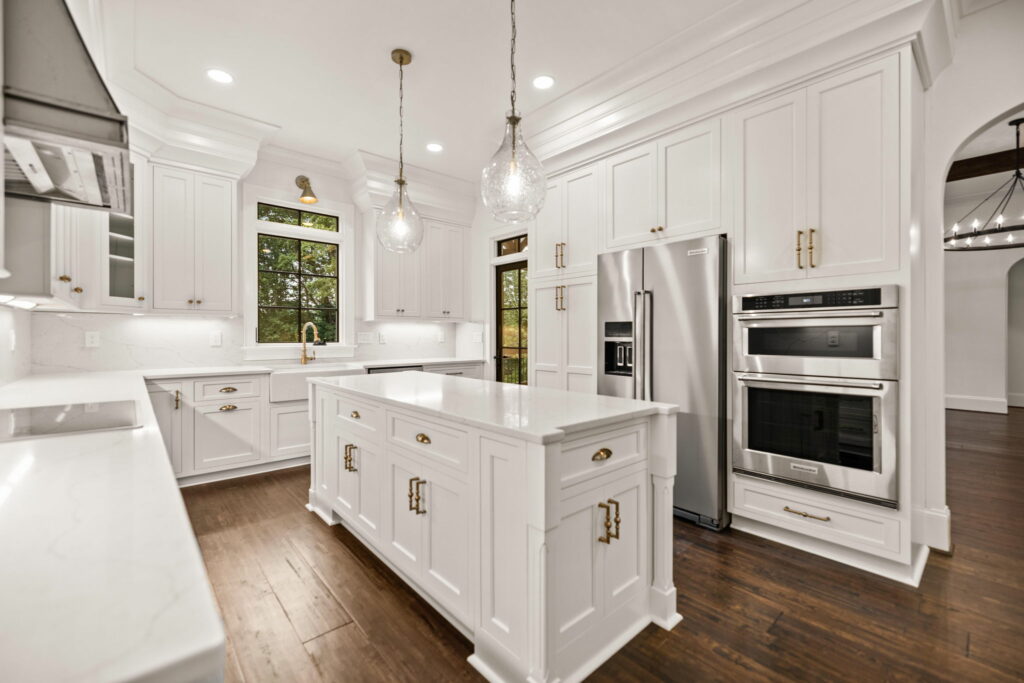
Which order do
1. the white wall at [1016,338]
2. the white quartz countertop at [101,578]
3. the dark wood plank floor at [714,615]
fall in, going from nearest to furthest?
the white quartz countertop at [101,578] < the dark wood plank floor at [714,615] < the white wall at [1016,338]

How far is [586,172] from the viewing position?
359 cm

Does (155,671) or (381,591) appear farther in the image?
(381,591)

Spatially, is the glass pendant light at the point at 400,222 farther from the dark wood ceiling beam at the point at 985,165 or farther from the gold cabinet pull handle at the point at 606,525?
the dark wood ceiling beam at the point at 985,165

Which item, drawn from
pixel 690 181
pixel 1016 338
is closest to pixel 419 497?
pixel 690 181

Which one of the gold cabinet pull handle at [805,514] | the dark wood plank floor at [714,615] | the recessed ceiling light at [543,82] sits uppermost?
the recessed ceiling light at [543,82]

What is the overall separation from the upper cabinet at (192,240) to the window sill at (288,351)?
0.50 meters

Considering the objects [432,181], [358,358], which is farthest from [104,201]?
[432,181]

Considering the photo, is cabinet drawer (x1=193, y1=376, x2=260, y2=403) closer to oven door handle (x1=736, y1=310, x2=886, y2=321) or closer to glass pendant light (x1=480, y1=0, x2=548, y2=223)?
glass pendant light (x1=480, y1=0, x2=548, y2=223)

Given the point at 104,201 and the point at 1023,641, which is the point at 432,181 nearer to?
the point at 104,201

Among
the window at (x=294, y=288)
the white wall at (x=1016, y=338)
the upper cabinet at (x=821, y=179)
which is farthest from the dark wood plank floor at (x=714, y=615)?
the white wall at (x=1016, y=338)

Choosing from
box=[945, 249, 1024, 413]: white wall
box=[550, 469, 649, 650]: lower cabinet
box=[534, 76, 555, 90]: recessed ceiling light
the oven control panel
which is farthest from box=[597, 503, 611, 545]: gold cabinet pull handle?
box=[945, 249, 1024, 413]: white wall

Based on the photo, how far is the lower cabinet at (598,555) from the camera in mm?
1499

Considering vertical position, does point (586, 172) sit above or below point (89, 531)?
above

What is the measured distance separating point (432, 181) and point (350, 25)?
241cm
